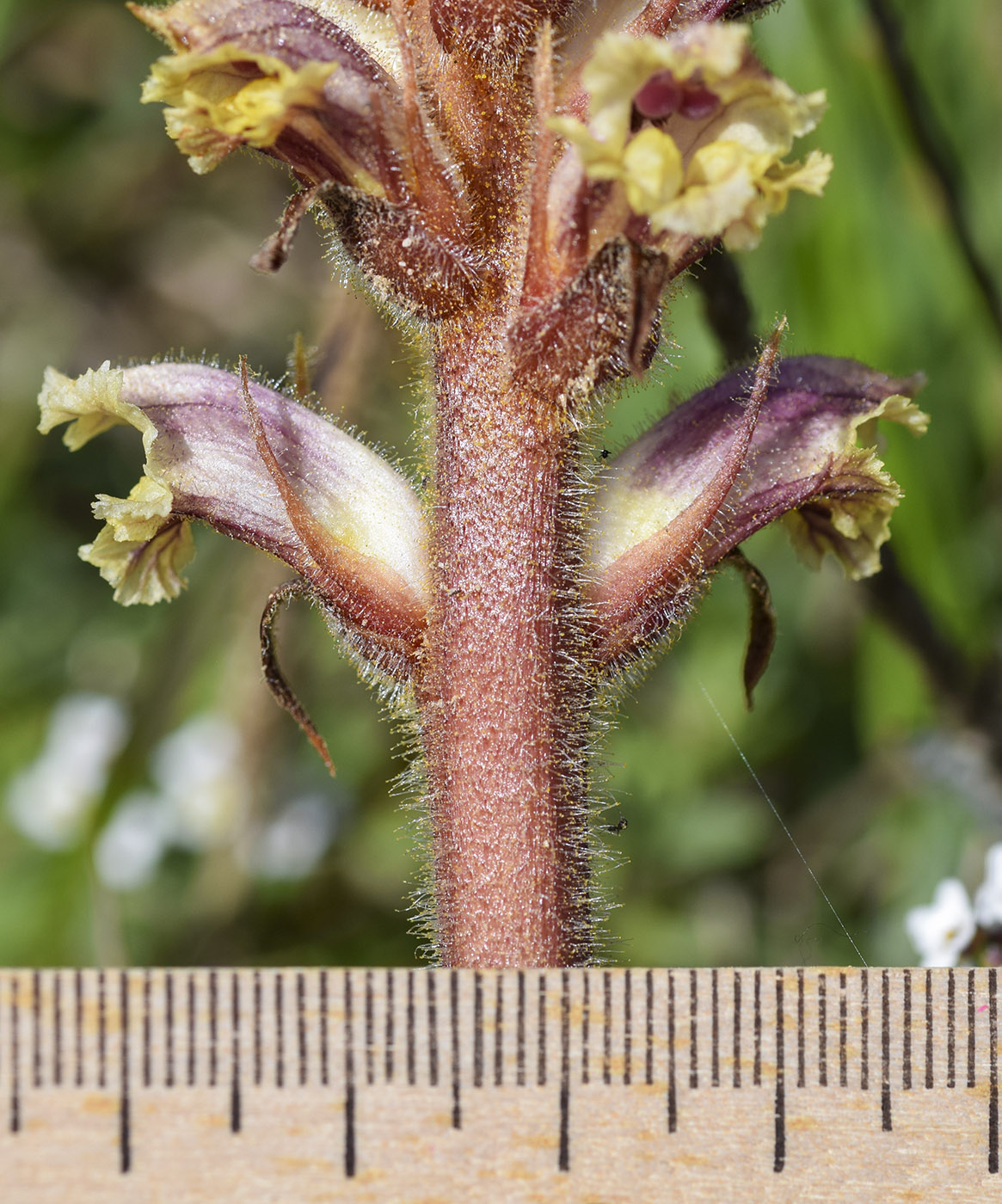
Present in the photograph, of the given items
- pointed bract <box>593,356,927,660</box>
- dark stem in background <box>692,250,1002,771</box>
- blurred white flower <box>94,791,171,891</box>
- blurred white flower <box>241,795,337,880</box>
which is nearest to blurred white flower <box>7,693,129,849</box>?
blurred white flower <box>94,791,171,891</box>

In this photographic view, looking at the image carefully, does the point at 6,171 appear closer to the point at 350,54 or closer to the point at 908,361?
the point at 908,361

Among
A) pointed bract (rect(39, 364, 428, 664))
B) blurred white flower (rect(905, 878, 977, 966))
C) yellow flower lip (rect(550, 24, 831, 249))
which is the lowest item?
blurred white flower (rect(905, 878, 977, 966))

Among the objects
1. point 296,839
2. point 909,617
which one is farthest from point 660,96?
point 296,839

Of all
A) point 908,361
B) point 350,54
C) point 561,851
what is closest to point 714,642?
point 908,361

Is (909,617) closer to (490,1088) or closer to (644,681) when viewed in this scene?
(644,681)

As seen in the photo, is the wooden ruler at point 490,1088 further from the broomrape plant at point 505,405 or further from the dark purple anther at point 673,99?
the dark purple anther at point 673,99

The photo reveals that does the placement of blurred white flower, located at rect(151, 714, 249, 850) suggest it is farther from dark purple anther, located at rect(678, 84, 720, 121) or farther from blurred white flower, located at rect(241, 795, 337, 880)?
dark purple anther, located at rect(678, 84, 720, 121)
